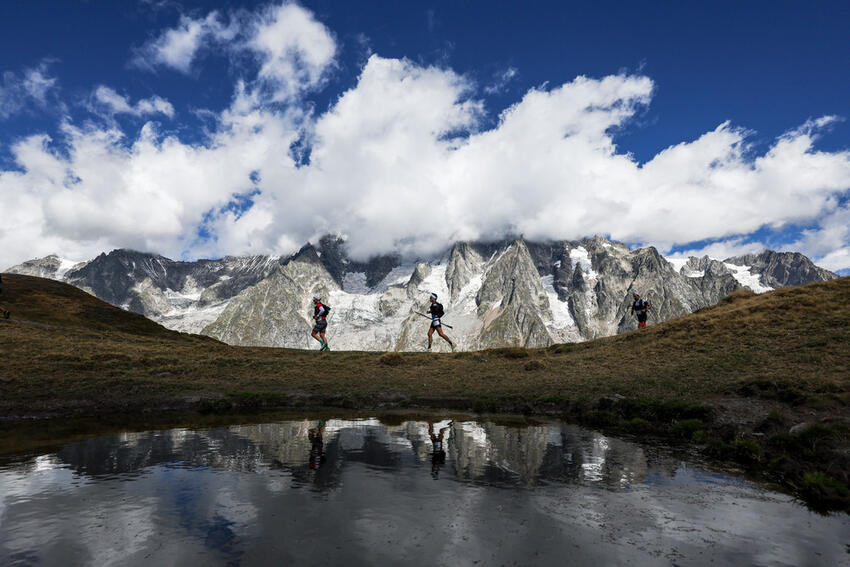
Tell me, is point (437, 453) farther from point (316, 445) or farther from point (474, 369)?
point (474, 369)

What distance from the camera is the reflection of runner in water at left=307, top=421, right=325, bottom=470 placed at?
13.4 meters

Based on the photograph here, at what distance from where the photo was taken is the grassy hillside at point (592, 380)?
15.2 m

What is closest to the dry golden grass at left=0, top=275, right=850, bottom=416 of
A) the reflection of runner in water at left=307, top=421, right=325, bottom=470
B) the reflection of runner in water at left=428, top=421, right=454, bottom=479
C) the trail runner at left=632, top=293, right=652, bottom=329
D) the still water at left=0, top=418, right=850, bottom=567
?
the trail runner at left=632, top=293, right=652, bottom=329

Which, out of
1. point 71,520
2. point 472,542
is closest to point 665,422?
point 472,542

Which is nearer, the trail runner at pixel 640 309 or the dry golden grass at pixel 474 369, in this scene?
the dry golden grass at pixel 474 369

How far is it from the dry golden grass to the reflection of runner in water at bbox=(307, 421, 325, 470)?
6455 mm

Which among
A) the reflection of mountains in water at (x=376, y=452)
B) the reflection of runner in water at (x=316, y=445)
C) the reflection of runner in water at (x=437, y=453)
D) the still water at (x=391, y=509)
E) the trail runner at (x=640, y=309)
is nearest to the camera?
the still water at (x=391, y=509)

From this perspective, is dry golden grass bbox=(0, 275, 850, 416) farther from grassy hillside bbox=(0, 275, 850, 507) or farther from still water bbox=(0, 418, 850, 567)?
still water bbox=(0, 418, 850, 567)

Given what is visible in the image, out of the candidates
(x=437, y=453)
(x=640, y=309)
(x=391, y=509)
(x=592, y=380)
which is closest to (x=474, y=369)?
(x=592, y=380)

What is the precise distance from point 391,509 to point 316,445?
6.69 metres

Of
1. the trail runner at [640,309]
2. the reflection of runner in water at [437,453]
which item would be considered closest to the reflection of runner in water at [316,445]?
the reflection of runner in water at [437,453]

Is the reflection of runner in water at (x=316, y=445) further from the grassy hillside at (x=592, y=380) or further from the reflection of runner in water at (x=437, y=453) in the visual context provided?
the grassy hillside at (x=592, y=380)

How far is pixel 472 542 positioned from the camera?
8.31m

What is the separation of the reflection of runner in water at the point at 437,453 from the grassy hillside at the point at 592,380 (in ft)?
21.8
